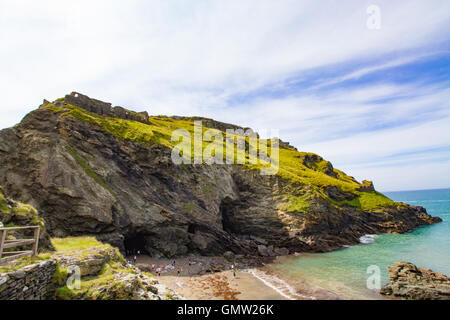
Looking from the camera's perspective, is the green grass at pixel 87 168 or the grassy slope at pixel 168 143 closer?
the green grass at pixel 87 168

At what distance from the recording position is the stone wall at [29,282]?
449 inches

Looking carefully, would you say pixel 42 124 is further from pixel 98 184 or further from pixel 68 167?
pixel 98 184

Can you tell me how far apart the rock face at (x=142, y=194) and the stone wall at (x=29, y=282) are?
82.1 feet

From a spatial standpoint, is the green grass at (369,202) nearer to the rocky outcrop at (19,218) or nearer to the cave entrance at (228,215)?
the cave entrance at (228,215)

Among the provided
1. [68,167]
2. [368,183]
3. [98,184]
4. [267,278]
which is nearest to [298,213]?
[267,278]

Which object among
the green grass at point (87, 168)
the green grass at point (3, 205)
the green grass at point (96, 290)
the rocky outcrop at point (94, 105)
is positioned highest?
the rocky outcrop at point (94, 105)

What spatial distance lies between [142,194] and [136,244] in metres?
10.4

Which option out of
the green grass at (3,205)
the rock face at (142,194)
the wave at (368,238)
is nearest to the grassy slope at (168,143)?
the rock face at (142,194)

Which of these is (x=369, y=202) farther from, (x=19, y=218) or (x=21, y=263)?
(x=21, y=263)

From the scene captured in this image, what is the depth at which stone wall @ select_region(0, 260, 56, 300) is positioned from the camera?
11406mm

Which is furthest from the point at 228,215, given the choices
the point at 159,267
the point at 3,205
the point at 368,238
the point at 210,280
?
the point at 3,205

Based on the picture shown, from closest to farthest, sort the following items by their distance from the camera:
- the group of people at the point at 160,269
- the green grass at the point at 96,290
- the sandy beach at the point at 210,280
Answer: the green grass at the point at 96,290 < the sandy beach at the point at 210,280 < the group of people at the point at 160,269

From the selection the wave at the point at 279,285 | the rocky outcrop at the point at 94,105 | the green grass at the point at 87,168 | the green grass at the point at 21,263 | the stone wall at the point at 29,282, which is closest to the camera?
the stone wall at the point at 29,282

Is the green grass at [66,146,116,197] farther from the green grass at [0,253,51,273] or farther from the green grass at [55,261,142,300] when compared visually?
the green grass at [0,253,51,273]
